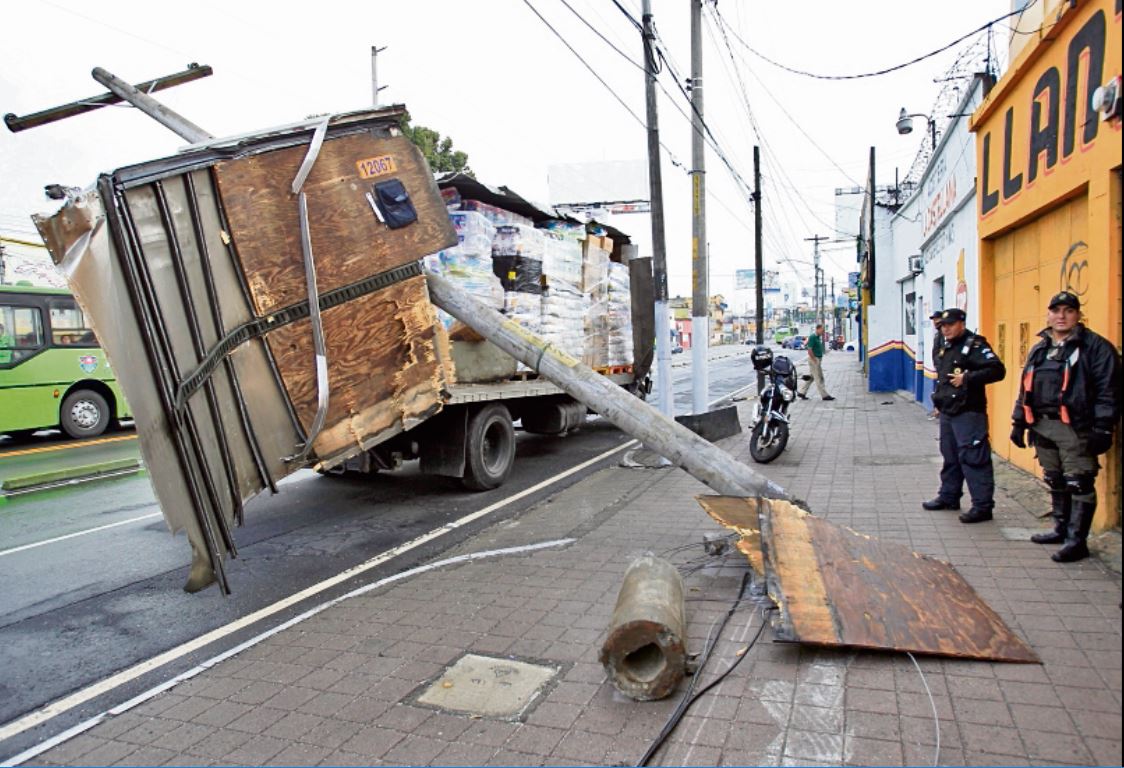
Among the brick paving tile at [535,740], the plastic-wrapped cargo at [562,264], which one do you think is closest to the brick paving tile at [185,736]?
the brick paving tile at [535,740]

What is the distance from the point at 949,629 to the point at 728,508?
1571 mm

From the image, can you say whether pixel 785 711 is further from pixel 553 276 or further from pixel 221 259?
pixel 553 276

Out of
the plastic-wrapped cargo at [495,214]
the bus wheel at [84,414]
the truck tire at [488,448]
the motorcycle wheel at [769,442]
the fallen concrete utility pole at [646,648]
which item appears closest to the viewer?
the fallen concrete utility pole at [646,648]

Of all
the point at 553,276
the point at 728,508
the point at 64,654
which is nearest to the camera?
the point at 64,654

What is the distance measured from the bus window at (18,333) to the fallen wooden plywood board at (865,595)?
1521cm

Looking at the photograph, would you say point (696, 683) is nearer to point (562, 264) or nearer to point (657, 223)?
point (562, 264)

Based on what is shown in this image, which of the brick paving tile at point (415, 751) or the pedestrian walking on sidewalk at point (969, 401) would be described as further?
the pedestrian walking on sidewalk at point (969, 401)

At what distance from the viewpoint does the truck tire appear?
8039 mm

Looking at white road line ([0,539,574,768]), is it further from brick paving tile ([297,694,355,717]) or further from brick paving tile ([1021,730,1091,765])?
brick paving tile ([1021,730,1091,765])

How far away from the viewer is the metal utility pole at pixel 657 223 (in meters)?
10.7

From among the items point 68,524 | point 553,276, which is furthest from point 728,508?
point 68,524

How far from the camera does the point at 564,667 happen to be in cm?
374

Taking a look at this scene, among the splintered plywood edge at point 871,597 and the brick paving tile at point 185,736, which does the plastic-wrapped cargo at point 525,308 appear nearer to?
the splintered plywood edge at point 871,597

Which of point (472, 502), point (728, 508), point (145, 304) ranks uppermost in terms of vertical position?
point (145, 304)
